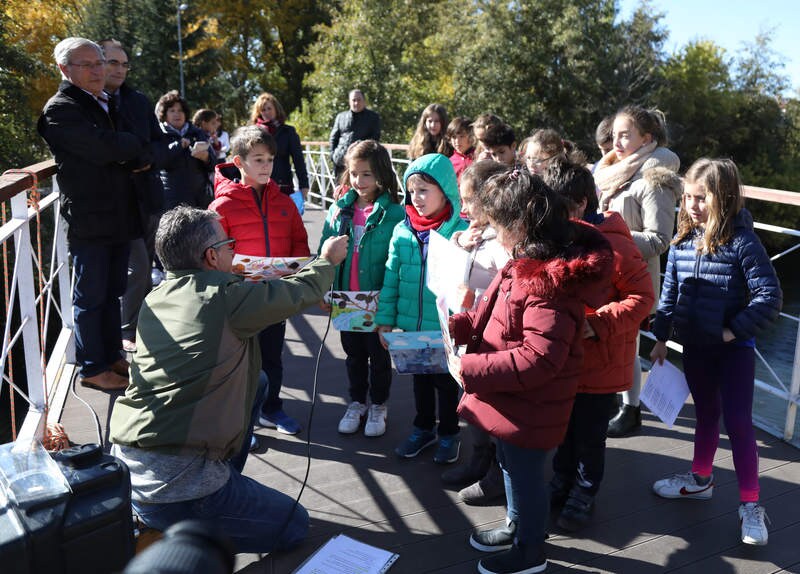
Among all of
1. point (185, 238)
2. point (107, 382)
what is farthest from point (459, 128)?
point (185, 238)

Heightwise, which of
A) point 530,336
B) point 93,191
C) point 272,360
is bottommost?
point 272,360

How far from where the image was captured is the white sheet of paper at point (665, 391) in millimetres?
2480

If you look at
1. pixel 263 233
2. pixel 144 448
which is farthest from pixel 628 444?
pixel 144 448

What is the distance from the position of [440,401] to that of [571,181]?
116 cm

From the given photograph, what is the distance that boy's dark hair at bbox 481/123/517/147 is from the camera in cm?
368

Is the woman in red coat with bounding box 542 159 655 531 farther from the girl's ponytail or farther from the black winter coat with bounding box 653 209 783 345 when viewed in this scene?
the girl's ponytail

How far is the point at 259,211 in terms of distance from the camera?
9.67 feet

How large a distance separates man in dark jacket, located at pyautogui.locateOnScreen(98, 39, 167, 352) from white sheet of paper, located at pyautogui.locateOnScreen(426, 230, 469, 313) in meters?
1.79

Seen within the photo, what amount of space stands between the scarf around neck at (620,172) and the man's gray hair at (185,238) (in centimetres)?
174

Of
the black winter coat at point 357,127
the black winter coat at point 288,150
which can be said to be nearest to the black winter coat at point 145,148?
the black winter coat at point 288,150

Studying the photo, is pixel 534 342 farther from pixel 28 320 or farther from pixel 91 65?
pixel 91 65

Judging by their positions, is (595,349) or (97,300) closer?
(595,349)

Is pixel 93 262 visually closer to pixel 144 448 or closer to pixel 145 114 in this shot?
pixel 145 114

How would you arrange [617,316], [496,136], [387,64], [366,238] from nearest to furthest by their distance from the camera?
1. [617,316]
2. [366,238]
3. [496,136]
4. [387,64]
